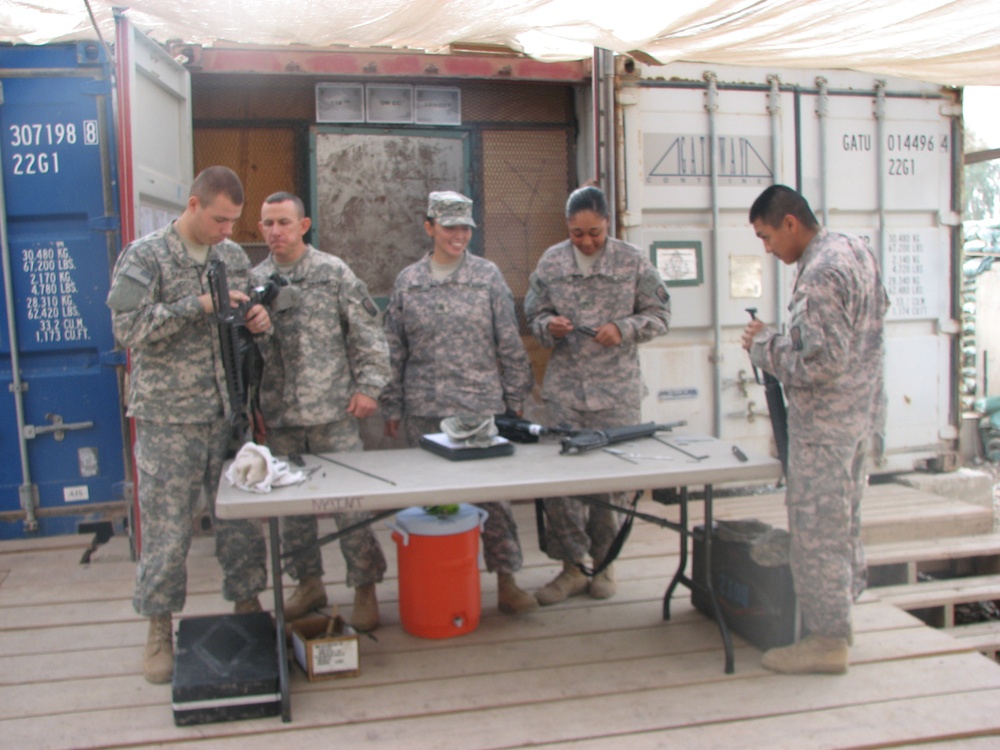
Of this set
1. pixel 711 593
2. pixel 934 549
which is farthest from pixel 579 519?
pixel 934 549

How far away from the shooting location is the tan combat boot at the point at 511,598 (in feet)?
11.7

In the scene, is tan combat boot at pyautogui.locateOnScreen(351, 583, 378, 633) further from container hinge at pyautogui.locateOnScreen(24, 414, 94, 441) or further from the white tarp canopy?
the white tarp canopy

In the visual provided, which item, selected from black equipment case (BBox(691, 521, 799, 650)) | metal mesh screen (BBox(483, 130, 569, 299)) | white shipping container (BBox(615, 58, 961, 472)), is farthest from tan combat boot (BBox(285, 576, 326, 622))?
Result: metal mesh screen (BBox(483, 130, 569, 299))

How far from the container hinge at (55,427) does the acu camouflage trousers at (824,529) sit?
340 cm

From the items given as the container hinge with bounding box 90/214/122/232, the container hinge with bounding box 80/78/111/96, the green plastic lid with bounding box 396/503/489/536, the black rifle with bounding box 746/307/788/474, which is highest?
the container hinge with bounding box 80/78/111/96

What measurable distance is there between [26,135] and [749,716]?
408 centimetres

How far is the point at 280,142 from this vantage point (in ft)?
16.4

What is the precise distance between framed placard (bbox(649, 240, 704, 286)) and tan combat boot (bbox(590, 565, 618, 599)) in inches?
73.4

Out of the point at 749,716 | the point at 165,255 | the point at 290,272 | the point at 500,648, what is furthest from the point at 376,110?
the point at 749,716

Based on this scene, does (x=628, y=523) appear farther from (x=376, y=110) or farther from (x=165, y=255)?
(x=376, y=110)

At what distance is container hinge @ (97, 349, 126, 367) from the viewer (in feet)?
14.1

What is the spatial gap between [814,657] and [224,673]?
1914 millimetres

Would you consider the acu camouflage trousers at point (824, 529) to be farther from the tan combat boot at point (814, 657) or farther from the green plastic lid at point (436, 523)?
the green plastic lid at point (436, 523)

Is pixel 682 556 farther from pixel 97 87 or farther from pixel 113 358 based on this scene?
pixel 97 87
